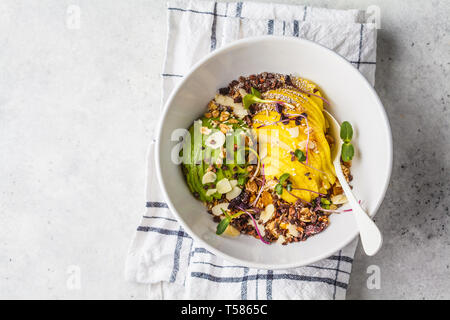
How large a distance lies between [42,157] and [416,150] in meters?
1.55

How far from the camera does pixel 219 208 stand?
4.50 feet

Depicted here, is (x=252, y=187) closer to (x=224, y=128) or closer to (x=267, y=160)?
(x=267, y=160)

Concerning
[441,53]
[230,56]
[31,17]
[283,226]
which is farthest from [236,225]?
[31,17]

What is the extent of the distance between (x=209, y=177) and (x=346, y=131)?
47 centimetres

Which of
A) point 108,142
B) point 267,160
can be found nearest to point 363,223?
point 267,160

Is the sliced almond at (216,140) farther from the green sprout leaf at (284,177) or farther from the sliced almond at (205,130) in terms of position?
the green sprout leaf at (284,177)

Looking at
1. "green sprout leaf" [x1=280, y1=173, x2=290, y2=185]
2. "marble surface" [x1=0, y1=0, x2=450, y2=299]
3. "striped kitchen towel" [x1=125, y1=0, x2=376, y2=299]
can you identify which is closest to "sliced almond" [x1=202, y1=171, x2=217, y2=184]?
"green sprout leaf" [x1=280, y1=173, x2=290, y2=185]

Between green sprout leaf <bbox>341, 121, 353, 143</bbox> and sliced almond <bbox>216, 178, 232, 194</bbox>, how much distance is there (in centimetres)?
40

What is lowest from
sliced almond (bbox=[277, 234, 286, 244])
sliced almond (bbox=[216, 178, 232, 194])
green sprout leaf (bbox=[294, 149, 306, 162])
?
sliced almond (bbox=[277, 234, 286, 244])

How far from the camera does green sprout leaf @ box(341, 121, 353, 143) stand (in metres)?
1.31

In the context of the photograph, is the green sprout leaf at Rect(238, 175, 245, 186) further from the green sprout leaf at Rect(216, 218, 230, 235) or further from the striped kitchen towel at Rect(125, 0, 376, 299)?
the striped kitchen towel at Rect(125, 0, 376, 299)

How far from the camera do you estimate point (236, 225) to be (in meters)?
1.38

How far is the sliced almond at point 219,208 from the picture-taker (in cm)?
137
